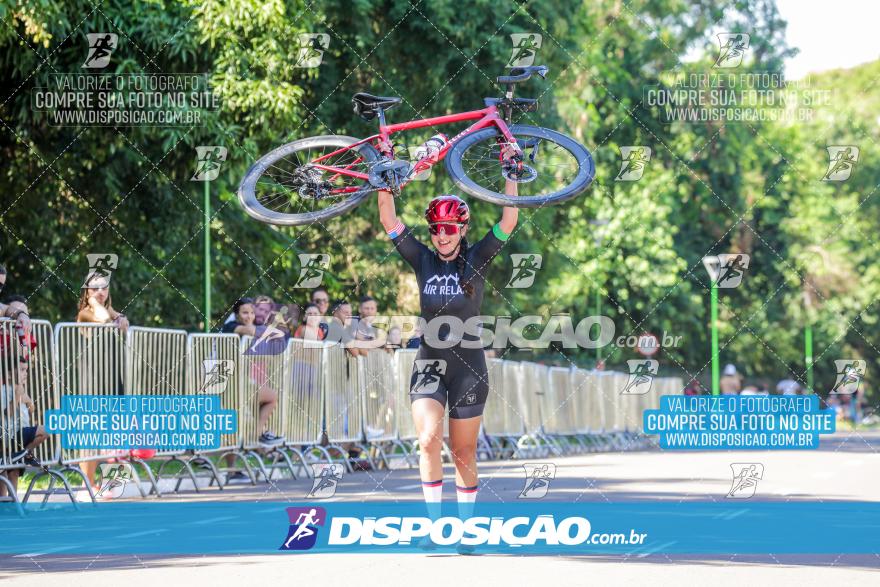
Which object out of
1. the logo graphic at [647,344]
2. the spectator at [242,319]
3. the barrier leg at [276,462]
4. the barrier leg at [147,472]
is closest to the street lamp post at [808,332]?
the logo graphic at [647,344]

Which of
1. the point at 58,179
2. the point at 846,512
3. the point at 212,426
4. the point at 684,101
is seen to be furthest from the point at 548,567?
the point at 684,101

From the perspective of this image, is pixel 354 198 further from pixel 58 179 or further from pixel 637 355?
pixel 637 355

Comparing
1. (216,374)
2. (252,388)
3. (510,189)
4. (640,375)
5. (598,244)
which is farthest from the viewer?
(598,244)

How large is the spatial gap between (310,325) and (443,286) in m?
9.23

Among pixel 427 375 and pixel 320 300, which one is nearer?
pixel 427 375

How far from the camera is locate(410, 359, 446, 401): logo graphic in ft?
30.5

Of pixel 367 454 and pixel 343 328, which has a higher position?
pixel 343 328

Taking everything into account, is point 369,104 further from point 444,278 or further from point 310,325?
point 310,325

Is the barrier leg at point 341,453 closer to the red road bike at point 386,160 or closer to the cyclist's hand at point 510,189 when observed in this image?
the red road bike at point 386,160

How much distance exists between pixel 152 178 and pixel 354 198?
13992 mm

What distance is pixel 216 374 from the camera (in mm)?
16344

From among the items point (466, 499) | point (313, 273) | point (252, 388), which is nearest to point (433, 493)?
point (466, 499)

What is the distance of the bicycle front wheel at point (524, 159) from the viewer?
390 inches

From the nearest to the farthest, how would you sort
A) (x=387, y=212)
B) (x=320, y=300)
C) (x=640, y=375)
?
1. (x=387, y=212)
2. (x=320, y=300)
3. (x=640, y=375)
